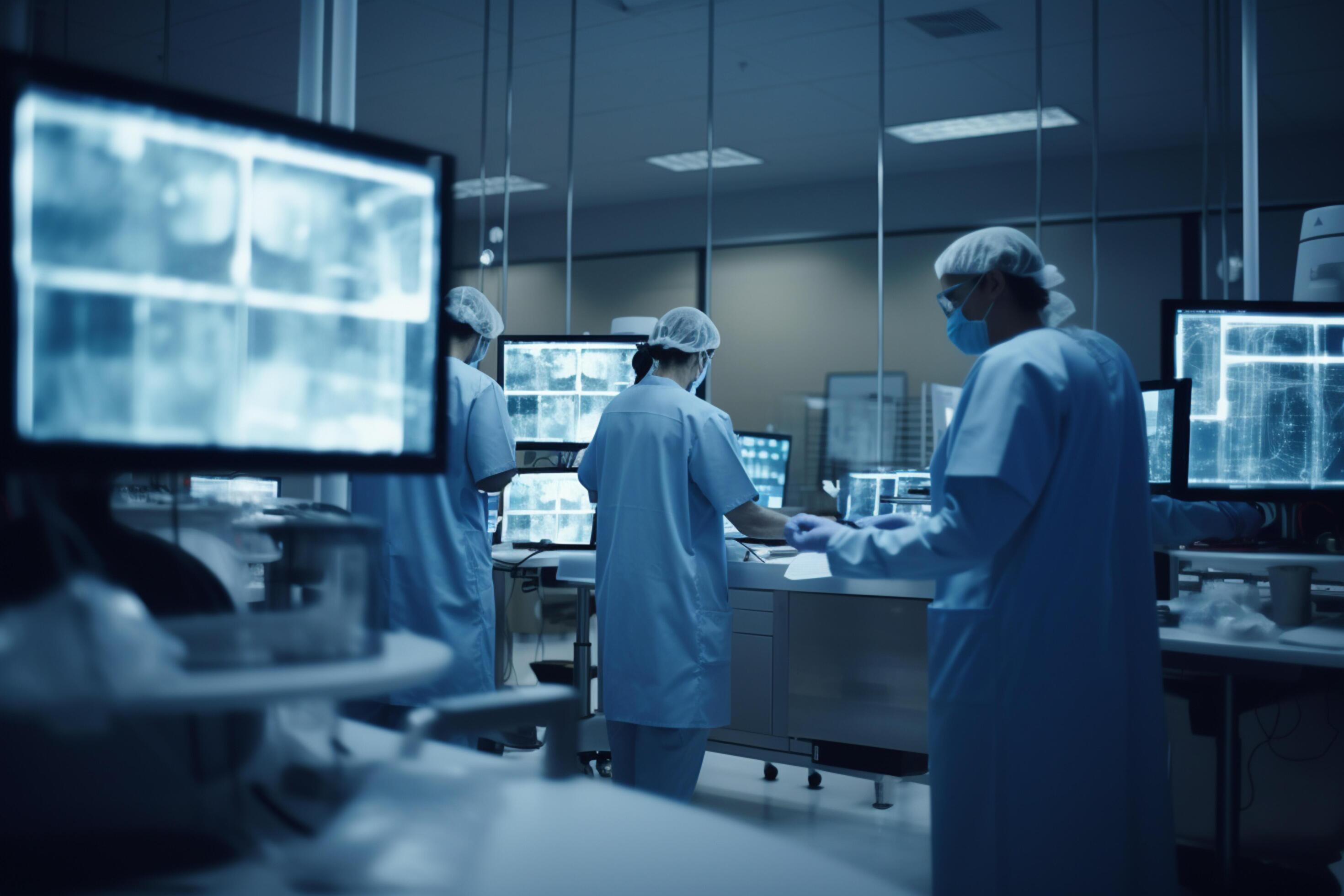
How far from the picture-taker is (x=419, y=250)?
769mm

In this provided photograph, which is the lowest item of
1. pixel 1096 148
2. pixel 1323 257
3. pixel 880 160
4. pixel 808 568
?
pixel 808 568

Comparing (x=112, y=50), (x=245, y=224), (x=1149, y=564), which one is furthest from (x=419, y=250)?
(x=112, y=50)

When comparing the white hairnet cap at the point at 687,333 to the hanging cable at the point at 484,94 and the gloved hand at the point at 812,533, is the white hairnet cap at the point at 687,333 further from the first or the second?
the hanging cable at the point at 484,94

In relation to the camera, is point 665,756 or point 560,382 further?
point 560,382

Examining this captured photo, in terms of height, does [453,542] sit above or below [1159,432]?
below

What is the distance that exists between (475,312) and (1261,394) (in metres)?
1.75

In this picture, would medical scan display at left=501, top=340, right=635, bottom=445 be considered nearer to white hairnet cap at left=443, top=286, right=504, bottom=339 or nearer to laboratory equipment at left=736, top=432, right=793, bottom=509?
white hairnet cap at left=443, top=286, right=504, bottom=339

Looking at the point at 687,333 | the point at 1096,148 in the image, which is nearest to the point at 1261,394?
the point at 687,333

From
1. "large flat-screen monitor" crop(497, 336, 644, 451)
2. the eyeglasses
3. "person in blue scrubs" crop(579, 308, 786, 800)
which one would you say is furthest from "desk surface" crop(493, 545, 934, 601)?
the eyeglasses

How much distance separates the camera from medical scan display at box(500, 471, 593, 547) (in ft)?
10.5

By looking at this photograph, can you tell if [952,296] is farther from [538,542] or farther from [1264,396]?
[538,542]

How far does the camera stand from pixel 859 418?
6797 millimetres

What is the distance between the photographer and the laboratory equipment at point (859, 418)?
21.8 feet

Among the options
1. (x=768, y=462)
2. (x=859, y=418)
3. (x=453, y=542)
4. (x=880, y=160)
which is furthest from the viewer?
(x=859, y=418)
